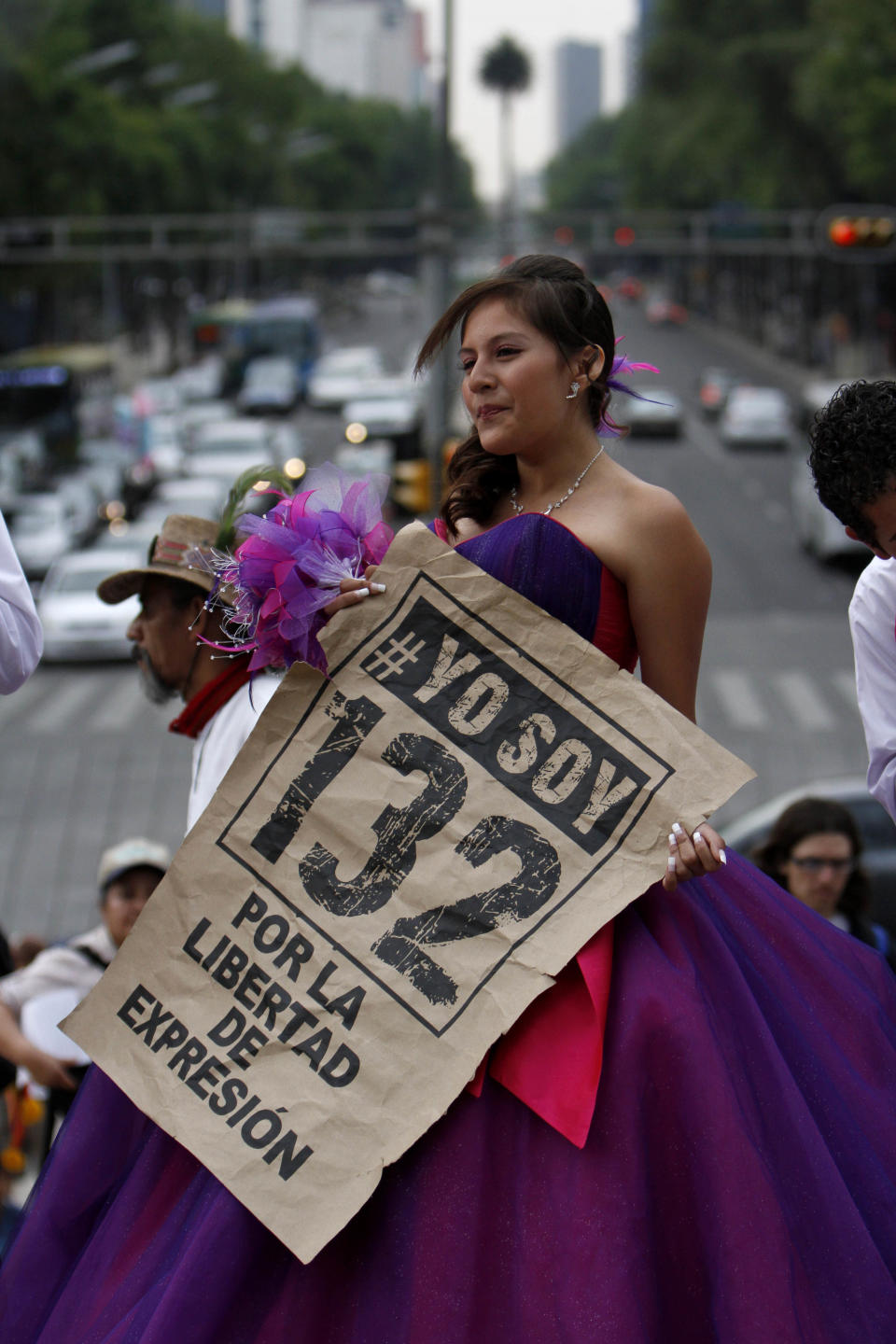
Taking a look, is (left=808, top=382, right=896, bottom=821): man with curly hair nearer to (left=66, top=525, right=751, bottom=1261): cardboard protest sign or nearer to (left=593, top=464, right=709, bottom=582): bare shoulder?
(left=593, top=464, right=709, bottom=582): bare shoulder

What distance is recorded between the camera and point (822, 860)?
176 inches

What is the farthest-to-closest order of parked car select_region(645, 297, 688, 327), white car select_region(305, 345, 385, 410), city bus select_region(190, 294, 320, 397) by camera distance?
parked car select_region(645, 297, 688, 327) → city bus select_region(190, 294, 320, 397) → white car select_region(305, 345, 385, 410)

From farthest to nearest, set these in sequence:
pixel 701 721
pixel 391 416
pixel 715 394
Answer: pixel 715 394
pixel 391 416
pixel 701 721

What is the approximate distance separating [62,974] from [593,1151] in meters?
2.51

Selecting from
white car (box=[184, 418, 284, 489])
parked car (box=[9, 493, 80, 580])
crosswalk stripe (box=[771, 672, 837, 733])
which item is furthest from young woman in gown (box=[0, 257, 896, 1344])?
white car (box=[184, 418, 284, 489])

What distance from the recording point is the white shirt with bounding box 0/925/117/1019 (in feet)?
14.8

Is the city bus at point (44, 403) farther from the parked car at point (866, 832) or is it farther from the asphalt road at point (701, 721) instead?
the parked car at point (866, 832)

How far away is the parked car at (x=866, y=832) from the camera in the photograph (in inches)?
284

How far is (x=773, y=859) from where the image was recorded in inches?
181

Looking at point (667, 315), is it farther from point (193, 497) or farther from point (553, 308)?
point (553, 308)

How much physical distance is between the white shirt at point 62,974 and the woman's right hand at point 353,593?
2.14 m

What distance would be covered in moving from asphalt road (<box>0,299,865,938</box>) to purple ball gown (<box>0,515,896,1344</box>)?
72 centimetres

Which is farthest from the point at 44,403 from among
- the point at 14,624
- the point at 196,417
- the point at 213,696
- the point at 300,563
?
the point at 300,563

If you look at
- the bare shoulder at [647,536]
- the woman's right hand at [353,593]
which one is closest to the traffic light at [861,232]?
the bare shoulder at [647,536]
